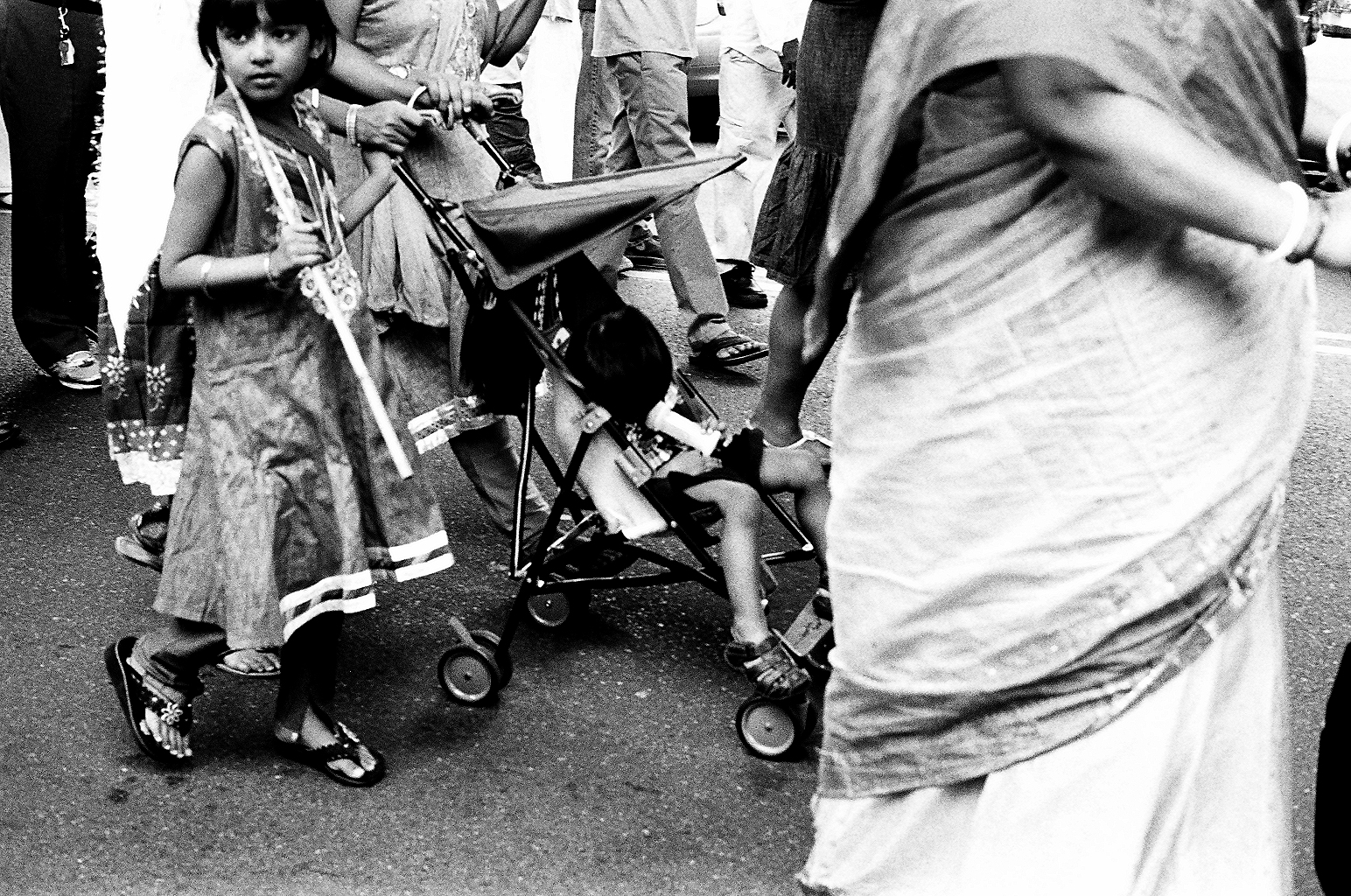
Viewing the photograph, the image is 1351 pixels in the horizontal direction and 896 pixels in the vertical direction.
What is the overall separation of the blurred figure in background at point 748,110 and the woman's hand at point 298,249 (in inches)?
138

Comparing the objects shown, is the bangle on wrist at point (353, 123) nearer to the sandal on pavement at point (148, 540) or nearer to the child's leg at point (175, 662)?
the sandal on pavement at point (148, 540)

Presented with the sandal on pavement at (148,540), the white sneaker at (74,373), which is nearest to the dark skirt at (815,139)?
the sandal on pavement at (148,540)

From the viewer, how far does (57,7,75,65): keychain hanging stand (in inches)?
220

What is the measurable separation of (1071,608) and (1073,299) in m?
0.36

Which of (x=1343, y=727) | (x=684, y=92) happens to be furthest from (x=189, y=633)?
→ (x=684, y=92)

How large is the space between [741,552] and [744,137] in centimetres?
Answer: 347

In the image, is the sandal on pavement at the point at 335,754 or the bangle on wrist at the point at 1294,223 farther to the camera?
the sandal on pavement at the point at 335,754

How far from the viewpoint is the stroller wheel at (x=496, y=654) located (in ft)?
11.9

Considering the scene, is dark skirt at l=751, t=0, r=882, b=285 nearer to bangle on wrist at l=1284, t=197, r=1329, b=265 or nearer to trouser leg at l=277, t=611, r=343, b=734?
trouser leg at l=277, t=611, r=343, b=734

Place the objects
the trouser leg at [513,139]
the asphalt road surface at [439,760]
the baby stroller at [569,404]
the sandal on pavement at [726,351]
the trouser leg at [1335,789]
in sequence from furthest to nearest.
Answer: the sandal on pavement at [726,351], the trouser leg at [513,139], the baby stroller at [569,404], the asphalt road surface at [439,760], the trouser leg at [1335,789]

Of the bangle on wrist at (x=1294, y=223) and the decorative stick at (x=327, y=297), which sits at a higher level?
the bangle on wrist at (x=1294, y=223)

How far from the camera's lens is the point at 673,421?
3.47 metres

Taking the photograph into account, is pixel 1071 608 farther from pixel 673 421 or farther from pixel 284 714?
pixel 284 714

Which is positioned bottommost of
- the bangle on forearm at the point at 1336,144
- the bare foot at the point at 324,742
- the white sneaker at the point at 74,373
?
the white sneaker at the point at 74,373
